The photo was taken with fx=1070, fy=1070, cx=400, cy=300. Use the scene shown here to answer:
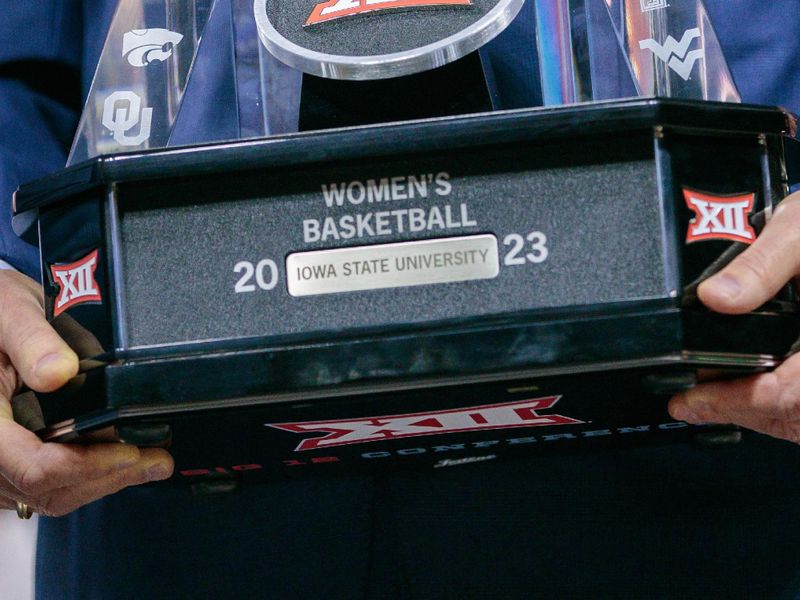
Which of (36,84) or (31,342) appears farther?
(36,84)

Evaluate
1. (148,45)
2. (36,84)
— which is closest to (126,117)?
(148,45)

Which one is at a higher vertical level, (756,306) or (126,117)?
(126,117)

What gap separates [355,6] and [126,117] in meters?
0.13

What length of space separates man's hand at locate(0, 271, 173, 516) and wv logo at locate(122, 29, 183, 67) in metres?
0.14

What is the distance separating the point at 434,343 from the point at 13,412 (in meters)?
0.26

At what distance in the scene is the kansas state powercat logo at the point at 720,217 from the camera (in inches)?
17.2

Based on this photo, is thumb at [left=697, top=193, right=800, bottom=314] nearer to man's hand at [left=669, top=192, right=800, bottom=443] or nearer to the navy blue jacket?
man's hand at [left=669, top=192, right=800, bottom=443]

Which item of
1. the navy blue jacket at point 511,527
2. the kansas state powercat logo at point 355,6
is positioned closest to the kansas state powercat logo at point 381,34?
the kansas state powercat logo at point 355,6

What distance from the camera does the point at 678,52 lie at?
0.52m

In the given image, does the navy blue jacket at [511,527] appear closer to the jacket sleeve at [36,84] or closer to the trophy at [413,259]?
the jacket sleeve at [36,84]

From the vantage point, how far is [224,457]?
21.2 inches

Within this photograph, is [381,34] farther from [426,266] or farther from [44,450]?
[44,450]

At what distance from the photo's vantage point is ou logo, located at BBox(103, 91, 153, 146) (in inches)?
21.4

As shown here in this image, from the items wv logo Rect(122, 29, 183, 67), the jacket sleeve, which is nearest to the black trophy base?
wv logo Rect(122, 29, 183, 67)
